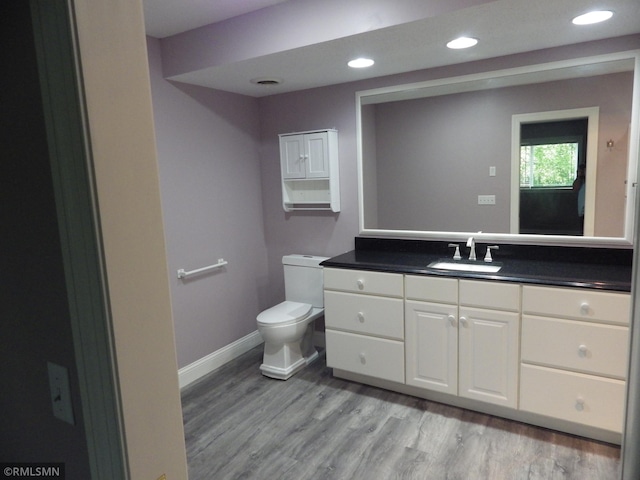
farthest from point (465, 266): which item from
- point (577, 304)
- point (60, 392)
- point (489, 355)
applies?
point (60, 392)

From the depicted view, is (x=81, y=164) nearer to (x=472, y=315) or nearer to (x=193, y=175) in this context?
(x=472, y=315)

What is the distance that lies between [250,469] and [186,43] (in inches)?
94.9

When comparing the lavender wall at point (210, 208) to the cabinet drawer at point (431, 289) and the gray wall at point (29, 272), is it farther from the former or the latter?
the gray wall at point (29, 272)

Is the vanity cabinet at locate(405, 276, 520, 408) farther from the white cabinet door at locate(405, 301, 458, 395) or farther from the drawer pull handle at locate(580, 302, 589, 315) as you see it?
the drawer pull handle at locate(580, 302, 589, 315)

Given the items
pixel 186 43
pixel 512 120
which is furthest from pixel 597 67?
pixel 186 43

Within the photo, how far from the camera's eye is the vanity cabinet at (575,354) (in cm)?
209

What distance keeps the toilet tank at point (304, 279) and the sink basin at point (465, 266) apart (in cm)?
93

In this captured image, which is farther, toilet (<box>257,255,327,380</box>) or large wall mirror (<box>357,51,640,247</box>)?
toilet (<box>257,255,327,380</box>)

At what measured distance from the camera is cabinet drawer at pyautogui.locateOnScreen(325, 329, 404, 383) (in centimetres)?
272

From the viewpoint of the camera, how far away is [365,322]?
9.17ft

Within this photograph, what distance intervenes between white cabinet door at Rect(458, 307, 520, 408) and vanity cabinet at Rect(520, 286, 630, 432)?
55 mm

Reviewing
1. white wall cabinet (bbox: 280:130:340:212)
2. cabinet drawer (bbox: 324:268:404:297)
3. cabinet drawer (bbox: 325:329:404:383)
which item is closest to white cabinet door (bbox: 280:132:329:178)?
white wall cabinet (bbox: 280:130:340:212)

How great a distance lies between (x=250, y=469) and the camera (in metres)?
2.15

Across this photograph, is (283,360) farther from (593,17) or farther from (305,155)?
(593,17)
